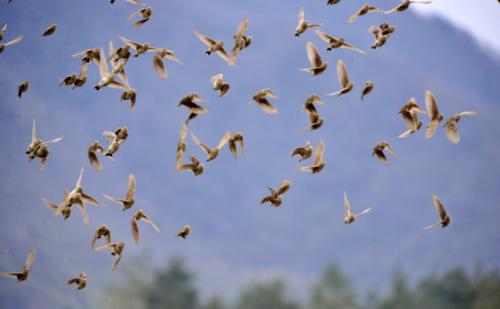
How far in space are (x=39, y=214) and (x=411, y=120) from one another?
1153cm

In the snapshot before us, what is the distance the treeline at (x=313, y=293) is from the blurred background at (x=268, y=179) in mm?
59

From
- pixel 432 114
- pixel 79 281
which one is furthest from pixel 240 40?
pixel 79 281

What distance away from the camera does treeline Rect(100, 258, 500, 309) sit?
17062 millimetres

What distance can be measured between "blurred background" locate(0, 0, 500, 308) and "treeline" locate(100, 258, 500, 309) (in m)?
0.06

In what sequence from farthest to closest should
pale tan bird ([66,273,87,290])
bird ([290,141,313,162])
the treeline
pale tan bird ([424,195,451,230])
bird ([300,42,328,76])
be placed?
1. the treeline
2. pale tan bird ([66,273,87,290])
3. bird ([290,141,313,162])
4. pale tan bird ([424,195,451,230])
5. bird ([300,42,328,76])

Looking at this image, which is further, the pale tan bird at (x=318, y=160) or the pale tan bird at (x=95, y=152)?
the pale tan bird at (x=95, y=152)

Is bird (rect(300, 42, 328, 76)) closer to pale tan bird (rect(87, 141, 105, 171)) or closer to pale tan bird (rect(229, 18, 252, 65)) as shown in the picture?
pale tan bird (rect(229, 18, 252, 65))

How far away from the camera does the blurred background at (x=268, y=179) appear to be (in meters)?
17.7

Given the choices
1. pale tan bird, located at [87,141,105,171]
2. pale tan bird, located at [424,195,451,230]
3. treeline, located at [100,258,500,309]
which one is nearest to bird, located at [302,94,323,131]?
pale tan bird, located at [424,195,451,230]

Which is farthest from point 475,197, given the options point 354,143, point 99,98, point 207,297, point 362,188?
point 207,297

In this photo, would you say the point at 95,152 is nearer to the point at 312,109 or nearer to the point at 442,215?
the point at 312,109

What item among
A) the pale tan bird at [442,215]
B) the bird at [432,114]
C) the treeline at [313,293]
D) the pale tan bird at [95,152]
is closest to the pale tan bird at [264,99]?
the bird at [432,114]

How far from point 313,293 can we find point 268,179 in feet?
164

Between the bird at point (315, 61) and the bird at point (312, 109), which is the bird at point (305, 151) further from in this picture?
the bird at point (315, 61)
